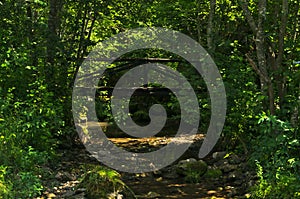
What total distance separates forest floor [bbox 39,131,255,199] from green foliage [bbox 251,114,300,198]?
56cm

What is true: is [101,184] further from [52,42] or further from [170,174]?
[52,42]

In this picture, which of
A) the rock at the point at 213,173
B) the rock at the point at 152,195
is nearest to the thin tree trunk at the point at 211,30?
the rock at the point at 213,173

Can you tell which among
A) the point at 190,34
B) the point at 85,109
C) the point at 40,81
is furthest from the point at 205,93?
the point at 40,81

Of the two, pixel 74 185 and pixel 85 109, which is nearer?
pixel 74 185

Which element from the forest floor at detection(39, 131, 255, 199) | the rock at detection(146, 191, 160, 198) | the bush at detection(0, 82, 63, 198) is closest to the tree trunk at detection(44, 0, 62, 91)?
the bush at detection(0, 82, 63, 198)

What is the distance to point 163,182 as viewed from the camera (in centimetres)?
818

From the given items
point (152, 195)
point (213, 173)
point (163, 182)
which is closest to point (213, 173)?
point (213, 173)

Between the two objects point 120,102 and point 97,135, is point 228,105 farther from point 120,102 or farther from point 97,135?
point 97,135

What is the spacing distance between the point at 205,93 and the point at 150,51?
2850 millimetres

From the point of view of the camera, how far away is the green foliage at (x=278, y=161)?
5.94 m

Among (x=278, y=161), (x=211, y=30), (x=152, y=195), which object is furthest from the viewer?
(x=211, y=30)

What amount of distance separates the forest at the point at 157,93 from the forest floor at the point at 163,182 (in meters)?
0.02

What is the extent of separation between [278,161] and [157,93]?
592 cm

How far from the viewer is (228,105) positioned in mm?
8844
